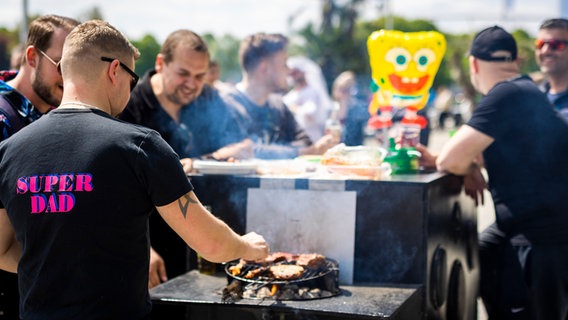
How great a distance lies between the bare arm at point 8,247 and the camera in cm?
240

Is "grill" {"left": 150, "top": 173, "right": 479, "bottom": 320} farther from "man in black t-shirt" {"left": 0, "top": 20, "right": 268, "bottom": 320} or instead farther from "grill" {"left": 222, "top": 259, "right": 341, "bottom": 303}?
"man in black t-shirt" {"left": 0, "top": 20, "right": 268, "bottom": 320}

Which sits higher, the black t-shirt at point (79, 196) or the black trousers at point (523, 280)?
the black t-shirt at point (79, 196)

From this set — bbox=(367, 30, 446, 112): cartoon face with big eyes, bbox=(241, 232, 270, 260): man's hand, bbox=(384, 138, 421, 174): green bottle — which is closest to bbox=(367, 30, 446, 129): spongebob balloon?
bbox=(367, 30, 446, 112): cartoon face with big eyes

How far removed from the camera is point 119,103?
239cm

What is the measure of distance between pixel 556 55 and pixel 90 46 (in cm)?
390

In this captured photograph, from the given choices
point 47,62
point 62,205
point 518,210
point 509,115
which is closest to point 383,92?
point 509,115

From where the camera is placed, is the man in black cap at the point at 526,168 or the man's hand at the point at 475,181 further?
the man's hand at the point at 475,181

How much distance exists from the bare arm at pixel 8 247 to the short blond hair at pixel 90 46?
25.8 inches

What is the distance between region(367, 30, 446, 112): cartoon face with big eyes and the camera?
13.3 feet

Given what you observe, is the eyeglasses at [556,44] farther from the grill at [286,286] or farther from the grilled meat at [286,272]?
the grilled meat at [286,272]

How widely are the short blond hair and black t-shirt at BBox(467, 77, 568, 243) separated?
89.9 inches

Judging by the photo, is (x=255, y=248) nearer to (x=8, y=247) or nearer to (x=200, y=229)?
(x=200, y=229)

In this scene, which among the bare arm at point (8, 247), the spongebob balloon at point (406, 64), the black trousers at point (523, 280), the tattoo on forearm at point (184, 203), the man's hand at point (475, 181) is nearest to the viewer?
the tattoo on forearm at point (184, 203)

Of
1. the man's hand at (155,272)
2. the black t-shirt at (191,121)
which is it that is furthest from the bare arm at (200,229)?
the black t-shirt at (191,121)
